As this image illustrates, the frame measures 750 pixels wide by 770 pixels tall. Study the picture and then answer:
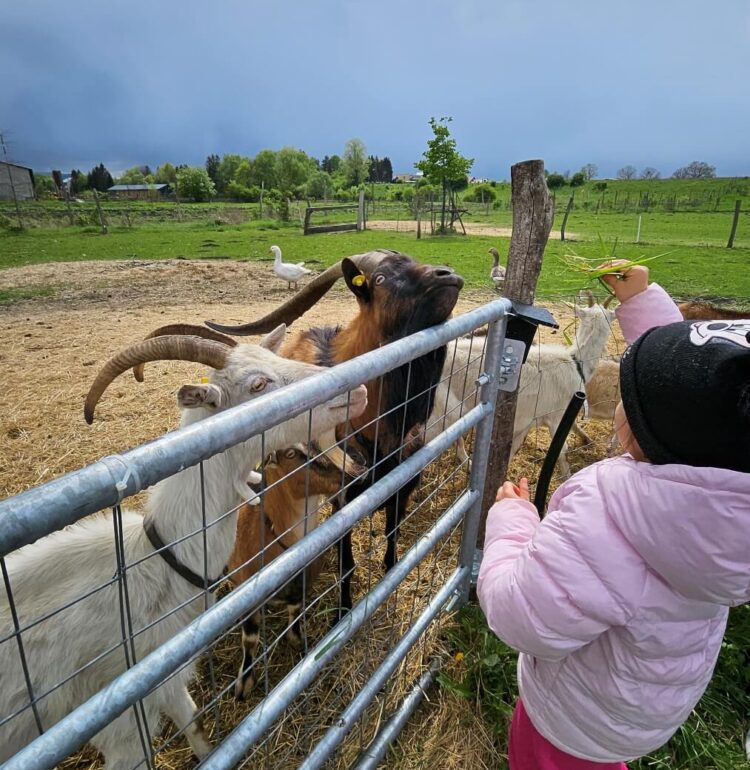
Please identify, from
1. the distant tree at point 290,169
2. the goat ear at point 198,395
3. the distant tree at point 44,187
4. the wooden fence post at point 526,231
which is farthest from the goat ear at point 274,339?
the distant tree at point 290,169

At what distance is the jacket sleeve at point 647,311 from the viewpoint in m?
2.08

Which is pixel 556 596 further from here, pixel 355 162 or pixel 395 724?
pixel 355 162

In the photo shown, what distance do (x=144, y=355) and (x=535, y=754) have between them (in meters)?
2.03

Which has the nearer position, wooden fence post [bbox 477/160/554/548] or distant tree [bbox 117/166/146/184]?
wooden fence post [bbox 477/160/554/548]

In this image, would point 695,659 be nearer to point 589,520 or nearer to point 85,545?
point 589,520

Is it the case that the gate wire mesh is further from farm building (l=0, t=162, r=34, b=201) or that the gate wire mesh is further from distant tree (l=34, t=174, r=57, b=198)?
distant tree (l=34, t=174, r=57, b=198)

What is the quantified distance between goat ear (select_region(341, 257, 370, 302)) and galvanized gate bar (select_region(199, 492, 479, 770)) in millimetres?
1601

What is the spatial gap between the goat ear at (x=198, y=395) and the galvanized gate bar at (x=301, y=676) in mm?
953

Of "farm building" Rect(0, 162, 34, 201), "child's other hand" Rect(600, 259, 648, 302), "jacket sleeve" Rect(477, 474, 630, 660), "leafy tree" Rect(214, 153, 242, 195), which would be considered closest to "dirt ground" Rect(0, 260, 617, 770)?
"jacket sleeve" Rect(477, 474, 630, 660)

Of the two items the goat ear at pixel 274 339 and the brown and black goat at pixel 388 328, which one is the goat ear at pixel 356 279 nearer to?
the brown and black goat at pixel 388 328

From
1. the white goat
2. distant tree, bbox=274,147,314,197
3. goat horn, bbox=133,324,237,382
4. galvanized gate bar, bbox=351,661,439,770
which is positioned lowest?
galvanized gate bar, bbox=351,661,439,770

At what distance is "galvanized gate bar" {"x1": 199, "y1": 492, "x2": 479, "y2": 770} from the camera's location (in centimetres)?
122

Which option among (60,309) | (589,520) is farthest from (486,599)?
(60,309)

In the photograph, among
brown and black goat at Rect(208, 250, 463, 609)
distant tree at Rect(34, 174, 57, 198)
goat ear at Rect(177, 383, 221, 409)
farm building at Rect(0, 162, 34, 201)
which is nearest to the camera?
goat ear at Rect(177, 383, 221, 409)
